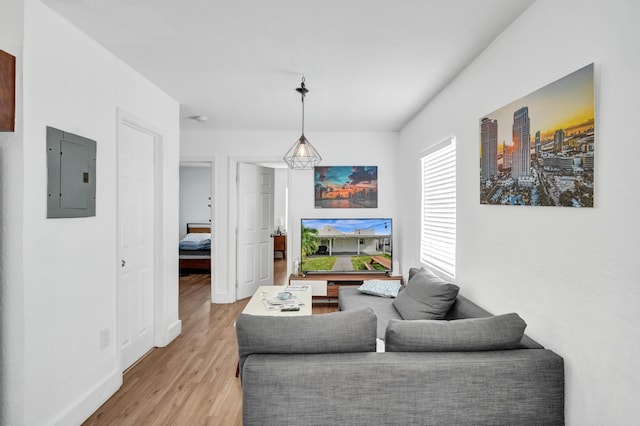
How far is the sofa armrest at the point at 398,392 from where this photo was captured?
5.44ft

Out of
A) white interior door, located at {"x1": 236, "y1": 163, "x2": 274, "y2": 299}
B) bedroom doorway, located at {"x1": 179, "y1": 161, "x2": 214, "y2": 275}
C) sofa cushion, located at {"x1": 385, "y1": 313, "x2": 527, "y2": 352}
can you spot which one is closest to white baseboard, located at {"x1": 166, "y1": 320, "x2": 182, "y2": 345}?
white interior door, located at {"x1": 236, "y1": 163, "x2": 274, "y2": 299}

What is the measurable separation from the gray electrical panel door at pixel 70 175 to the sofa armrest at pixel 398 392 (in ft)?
4.86

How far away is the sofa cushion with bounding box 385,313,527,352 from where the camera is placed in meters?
1.79

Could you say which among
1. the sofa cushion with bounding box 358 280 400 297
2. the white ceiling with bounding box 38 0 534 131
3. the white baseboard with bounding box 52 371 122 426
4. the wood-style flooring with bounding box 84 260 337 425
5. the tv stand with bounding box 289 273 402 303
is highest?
the white ceiling with bounding box 38 0 534 131

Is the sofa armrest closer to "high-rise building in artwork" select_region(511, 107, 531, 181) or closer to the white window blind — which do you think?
"high-rise building in artwork" select_region(511, 107, 531, 181)

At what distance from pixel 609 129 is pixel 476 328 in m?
1.04

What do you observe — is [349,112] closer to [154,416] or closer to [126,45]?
[126,45]

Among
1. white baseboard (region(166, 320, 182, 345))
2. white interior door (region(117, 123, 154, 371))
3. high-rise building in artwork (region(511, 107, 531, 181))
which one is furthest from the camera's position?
white baseboard (region(166, 320, 182, 345))

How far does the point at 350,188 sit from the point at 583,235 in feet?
12.9

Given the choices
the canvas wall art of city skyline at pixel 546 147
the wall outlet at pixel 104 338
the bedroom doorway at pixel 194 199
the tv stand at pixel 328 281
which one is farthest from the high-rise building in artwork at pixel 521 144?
the bedroom doorway at pixel 194 199

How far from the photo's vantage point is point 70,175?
2.24 metres

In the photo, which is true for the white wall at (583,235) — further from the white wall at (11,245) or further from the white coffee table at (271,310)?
the white wall at (11,245)

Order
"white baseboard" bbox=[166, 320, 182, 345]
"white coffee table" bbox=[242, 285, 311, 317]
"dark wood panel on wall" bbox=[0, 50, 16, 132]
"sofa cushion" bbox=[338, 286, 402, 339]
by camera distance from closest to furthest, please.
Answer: "dark wood panel on wall" bbox=[0, 50, 16, 132] → "white coffee table" bbox=[242, 285, 311, 317] → "sofa cushion" bbox=[338, 286, 402, 339] → "white baseboard" bbox=[166, 320, 182, 345]

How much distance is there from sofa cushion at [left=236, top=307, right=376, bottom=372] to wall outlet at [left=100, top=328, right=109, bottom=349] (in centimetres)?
142
